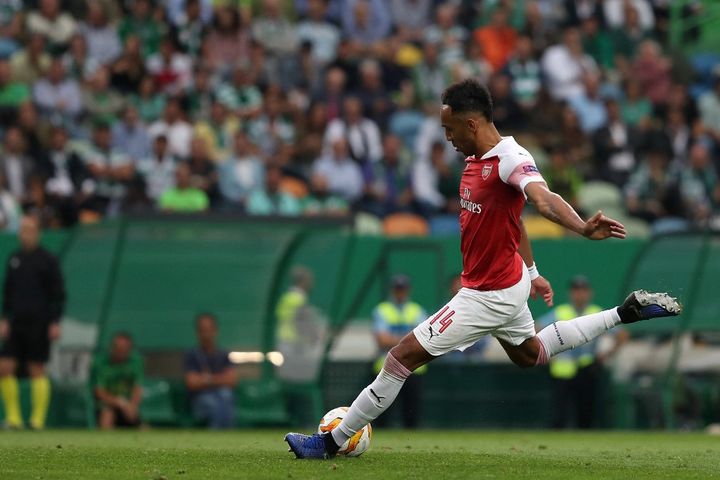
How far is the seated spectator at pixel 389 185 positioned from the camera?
20234mm

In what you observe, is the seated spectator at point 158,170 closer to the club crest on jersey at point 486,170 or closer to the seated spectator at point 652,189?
the seated spectator at point 652,189

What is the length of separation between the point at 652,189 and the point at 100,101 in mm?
8323

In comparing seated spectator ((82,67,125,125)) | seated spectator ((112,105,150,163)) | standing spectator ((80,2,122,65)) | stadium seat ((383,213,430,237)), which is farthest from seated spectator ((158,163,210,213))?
standing spectator ((80,2,122,65))

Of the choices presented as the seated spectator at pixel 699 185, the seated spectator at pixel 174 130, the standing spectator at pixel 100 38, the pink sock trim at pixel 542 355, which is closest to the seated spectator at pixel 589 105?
the seated spectator at pixel 699 185

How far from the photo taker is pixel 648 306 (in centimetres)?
920

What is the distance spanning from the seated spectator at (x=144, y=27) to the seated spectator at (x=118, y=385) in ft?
21.0

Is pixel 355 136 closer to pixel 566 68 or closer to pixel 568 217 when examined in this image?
pixel 566 68

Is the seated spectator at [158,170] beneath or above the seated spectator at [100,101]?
beneath

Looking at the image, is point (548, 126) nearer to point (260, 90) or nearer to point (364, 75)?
point (364, 75)

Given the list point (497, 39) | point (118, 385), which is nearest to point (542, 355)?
point (118, 385)

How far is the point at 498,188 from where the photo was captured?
8.99 metres

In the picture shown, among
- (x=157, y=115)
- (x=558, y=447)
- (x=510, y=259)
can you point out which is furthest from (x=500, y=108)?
(x=510, y=259)

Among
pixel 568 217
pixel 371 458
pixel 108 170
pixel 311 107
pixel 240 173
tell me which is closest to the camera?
pixel 568 217

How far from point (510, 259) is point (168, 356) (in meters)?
8.87
